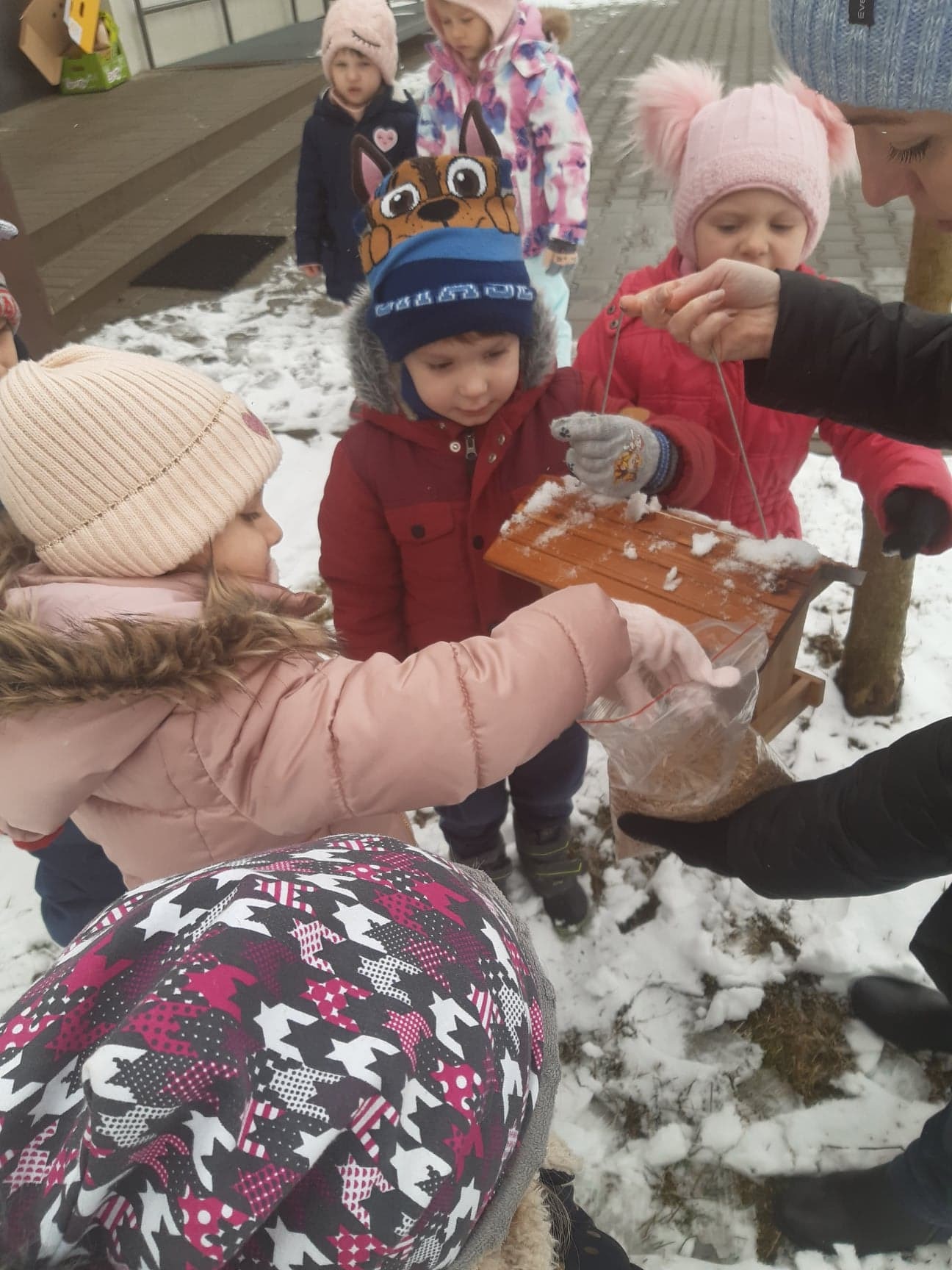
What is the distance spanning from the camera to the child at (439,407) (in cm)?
153

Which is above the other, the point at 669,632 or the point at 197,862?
the point at 669,632

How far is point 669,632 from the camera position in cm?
124

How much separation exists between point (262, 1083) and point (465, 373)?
1.32m

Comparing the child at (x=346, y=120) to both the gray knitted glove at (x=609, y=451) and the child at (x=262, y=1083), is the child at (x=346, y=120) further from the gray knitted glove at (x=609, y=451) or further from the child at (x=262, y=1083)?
the child at (x=262, y=1083)

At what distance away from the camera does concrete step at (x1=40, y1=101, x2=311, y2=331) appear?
5.48m

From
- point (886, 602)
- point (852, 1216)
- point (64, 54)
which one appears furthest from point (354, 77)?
point (64, 54)

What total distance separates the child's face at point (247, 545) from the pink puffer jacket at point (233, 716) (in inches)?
2.1

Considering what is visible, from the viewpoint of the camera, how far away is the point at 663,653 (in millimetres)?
1247

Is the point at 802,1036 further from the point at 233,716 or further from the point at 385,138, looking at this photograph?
the point at 385,138

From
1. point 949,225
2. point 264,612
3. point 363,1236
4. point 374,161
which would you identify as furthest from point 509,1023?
point 374,161

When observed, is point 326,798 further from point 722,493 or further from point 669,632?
point 722,493

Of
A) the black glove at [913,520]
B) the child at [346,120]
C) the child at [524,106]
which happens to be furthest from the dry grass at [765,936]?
the child at [346,120]

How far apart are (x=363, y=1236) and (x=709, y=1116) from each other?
4.87 ft

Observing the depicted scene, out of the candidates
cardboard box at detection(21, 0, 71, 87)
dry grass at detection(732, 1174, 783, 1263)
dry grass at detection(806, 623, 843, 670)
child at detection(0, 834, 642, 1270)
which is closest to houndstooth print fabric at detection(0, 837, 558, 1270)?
child at detection(0, 834, 642, 1270)
